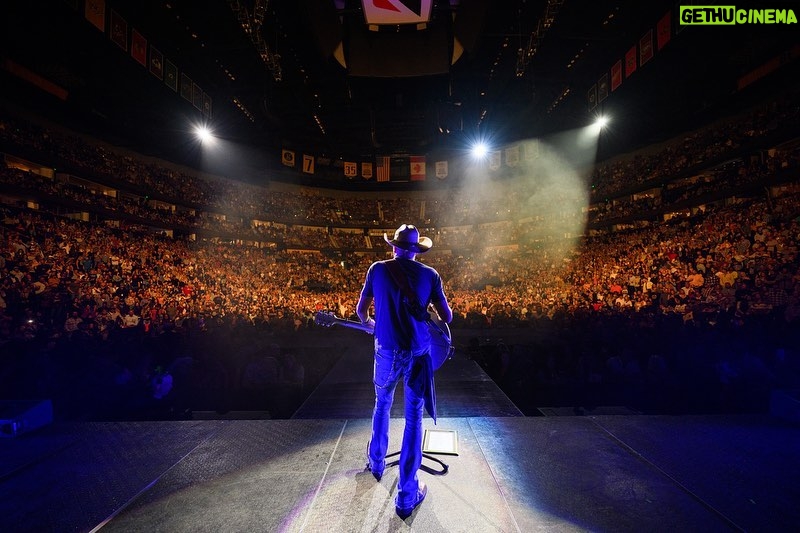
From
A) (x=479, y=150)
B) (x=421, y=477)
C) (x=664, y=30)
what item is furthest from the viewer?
(x=479, y=150)

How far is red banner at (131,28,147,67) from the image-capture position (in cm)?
1008

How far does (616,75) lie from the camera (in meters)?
12.6

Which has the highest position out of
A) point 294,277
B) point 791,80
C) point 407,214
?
point 791,80

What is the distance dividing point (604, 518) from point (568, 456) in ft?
2.65

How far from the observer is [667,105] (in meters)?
17.0

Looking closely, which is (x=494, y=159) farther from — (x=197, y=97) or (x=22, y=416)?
(x=22, y=416)

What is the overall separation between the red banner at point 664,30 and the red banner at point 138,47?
1645 cm

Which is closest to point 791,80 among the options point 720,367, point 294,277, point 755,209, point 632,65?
point 755,209

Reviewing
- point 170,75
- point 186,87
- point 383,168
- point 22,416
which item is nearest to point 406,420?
point 22,416

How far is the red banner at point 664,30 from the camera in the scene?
388 inches

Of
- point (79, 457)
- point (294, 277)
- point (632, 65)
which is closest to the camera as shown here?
point (79, 457)

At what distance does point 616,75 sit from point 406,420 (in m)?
15.7

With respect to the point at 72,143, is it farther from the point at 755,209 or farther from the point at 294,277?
the point at 755,209

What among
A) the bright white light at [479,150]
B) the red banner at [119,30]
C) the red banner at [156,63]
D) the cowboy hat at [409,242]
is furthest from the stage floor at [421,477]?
the bright white light at [479,150]
